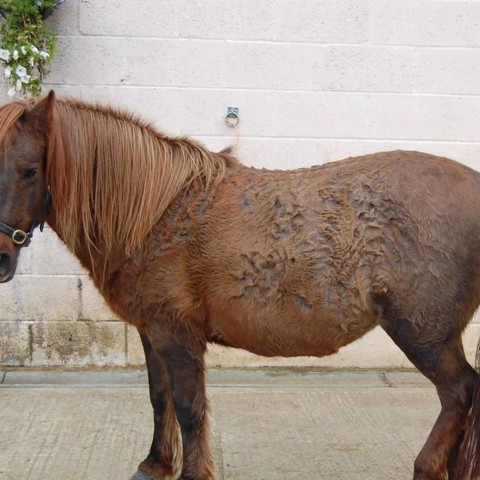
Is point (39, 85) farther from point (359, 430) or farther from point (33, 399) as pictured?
point (359, 430)

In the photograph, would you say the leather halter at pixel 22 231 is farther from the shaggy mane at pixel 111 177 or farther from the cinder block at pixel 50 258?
the cinder block at pixel 50 258

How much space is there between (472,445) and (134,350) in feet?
9.69

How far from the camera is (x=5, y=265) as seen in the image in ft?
10.4

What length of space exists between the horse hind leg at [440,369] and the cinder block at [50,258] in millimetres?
2901

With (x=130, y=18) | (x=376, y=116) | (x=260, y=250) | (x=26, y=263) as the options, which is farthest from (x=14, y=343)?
(x=376, y=116)

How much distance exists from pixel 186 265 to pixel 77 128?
763 millimetres

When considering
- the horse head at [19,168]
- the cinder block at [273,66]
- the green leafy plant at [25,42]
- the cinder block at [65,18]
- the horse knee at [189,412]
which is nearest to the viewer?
the horse head at [19,168]

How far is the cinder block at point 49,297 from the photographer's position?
558cm

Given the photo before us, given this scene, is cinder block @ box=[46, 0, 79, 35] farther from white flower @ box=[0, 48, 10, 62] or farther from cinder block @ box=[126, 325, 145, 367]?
cinder block @ box=[126, 325, 145, 367]

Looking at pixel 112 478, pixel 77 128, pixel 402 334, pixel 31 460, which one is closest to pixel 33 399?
pixel 31 460

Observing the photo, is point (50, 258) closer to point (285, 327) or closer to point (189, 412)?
point (189, 412)

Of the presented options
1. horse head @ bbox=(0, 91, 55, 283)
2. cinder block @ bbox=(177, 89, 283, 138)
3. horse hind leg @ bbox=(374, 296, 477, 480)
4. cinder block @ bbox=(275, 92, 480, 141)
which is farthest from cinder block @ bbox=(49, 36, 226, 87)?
horse hind leg @ bbox=(374, 296, 477, 480)

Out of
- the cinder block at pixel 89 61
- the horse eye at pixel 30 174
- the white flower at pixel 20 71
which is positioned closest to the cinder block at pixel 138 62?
the cinder block at pixel 89 61

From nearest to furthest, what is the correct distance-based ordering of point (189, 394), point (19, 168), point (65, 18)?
point (19, 168) → point (189, 394) → point (65, 18)
